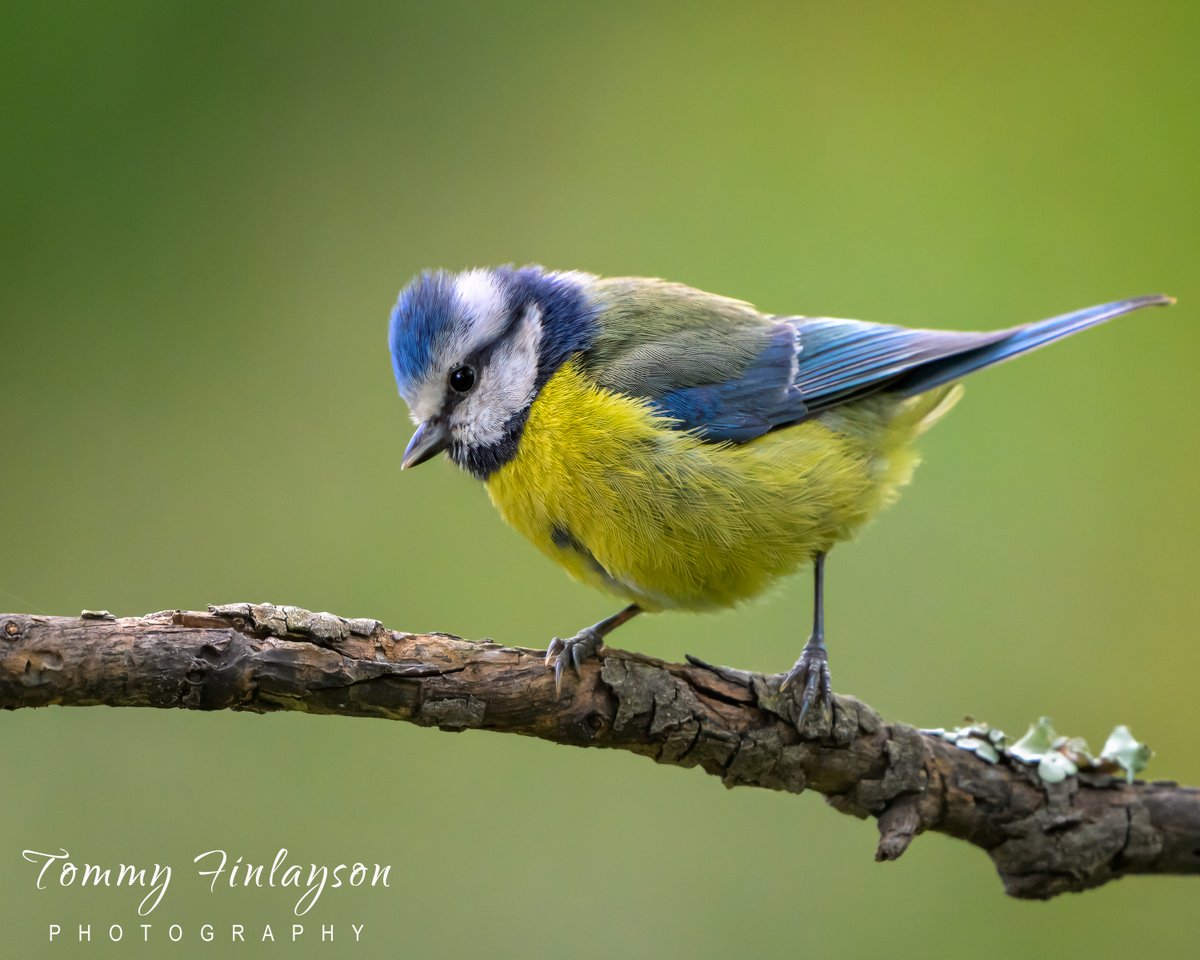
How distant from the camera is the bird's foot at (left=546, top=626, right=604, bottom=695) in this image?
1.96m

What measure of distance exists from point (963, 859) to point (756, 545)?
1569mm

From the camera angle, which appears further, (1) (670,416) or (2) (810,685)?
(1) (670,416)

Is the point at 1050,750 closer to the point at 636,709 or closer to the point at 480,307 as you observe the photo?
the point at 636,709

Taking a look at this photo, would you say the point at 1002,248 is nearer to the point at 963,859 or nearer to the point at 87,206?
the point at 963,859

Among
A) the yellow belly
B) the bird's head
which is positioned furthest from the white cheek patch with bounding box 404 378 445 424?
the yellow belly

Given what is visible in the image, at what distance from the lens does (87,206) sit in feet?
12.2

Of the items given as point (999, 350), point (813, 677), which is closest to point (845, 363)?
point (999, 350)

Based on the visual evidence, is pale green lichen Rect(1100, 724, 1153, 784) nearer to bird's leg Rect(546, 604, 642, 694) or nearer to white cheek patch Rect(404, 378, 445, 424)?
bird's leg Rect(546, 604, 642, 694)

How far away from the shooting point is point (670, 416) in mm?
2375

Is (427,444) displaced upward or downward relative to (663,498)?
upward

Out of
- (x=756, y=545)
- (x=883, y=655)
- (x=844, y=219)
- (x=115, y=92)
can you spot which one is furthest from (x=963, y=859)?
(x=115, y=92)
